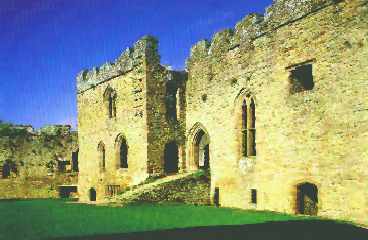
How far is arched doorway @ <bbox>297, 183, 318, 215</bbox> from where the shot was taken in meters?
15.7

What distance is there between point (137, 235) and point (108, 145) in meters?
15.6

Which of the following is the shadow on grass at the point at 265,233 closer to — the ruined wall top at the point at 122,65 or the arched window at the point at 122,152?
the ruined wall top at the point at 122,65

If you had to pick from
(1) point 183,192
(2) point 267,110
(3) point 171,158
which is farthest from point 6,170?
(2) point 267,110

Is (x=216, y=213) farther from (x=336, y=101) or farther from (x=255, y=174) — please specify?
(x=336, y=101)

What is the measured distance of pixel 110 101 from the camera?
86.6 feet

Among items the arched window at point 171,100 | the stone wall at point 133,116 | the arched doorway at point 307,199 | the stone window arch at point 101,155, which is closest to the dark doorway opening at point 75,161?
the stone wall at point 133,116

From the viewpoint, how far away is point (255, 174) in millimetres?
17469

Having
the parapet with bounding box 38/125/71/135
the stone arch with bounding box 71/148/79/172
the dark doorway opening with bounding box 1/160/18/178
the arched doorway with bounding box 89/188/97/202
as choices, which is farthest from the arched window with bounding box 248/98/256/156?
the dark doorway opening with bounding box 1/160/18/178

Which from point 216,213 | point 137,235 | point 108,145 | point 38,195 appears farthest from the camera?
point 38,195

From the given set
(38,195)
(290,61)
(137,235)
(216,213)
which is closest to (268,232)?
(137,235)

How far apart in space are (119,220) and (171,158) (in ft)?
31.5

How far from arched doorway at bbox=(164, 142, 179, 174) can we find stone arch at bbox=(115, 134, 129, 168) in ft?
9.85

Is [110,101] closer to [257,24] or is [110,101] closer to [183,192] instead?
[183,192]

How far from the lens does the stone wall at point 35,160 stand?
102 feet
